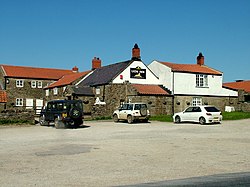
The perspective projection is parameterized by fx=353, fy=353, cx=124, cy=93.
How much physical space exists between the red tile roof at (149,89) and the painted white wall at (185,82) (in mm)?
1365

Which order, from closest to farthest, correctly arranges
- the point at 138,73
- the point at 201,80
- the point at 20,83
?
the point at 138,73 → the point at 201,80 → the point at 20,83

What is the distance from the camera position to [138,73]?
147ft

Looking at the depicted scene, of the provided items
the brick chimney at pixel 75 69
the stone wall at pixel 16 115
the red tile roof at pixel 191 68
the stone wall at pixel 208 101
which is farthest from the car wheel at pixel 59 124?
the brick chimney at pixel 75 69

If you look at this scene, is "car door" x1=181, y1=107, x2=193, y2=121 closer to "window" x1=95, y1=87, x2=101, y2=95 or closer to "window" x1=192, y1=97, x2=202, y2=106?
"window" x1=192, y1=97, x2=202, y2=106

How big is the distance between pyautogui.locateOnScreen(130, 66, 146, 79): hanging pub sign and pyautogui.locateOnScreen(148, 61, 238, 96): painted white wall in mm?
2297

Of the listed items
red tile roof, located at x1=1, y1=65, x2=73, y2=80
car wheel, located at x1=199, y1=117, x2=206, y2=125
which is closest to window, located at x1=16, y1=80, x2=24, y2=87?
red tile roof, located at x1=1, y1=65, x2=73, y2=80

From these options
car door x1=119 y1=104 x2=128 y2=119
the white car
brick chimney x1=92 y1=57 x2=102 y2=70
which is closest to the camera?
the white car

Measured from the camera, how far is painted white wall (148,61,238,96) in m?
43.2

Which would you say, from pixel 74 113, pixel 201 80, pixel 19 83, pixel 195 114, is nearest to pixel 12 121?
pixel 74 113

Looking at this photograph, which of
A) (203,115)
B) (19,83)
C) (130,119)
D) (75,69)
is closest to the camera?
(203,115)

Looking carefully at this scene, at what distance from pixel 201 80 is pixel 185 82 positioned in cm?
275

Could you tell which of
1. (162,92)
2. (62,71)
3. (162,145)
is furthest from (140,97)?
(62,71)

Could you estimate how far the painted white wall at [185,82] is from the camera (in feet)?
142

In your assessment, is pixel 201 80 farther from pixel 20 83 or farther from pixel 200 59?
pixel 20 83
